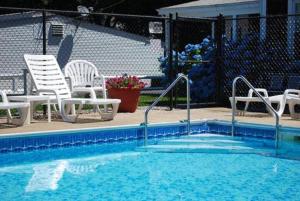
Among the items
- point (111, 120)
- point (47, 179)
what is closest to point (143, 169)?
point (47, 179)

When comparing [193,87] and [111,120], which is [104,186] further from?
[193,87]

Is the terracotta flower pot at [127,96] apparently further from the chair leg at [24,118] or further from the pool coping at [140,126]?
the chair leg at [24,118]

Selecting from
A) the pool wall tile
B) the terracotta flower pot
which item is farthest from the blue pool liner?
the terracotta flower pot

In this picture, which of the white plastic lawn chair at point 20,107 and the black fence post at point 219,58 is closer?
the white plastic lawn chair at point 20,107

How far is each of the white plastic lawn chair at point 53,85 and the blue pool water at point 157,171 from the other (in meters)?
0.91

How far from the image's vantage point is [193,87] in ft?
39.4

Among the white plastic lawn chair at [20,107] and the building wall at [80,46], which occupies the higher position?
the building wall at [80,46]

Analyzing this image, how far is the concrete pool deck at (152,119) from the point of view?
7.65 metres

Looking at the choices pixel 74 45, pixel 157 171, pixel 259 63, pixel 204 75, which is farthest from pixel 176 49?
pixel 74 45

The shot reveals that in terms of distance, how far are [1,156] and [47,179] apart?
1368 mm

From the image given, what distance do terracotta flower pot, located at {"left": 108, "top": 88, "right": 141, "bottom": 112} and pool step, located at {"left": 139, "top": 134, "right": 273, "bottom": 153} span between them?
5.77 ft

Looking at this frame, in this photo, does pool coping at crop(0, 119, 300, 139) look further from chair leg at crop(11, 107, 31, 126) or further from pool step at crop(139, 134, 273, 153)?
chair leg at crop(11, 107, 31, 126)

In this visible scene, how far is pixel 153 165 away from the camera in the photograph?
21.8 feet

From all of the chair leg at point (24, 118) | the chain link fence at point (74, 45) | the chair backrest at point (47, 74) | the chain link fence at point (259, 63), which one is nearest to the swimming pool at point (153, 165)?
the chair leg at point (24, 118)
